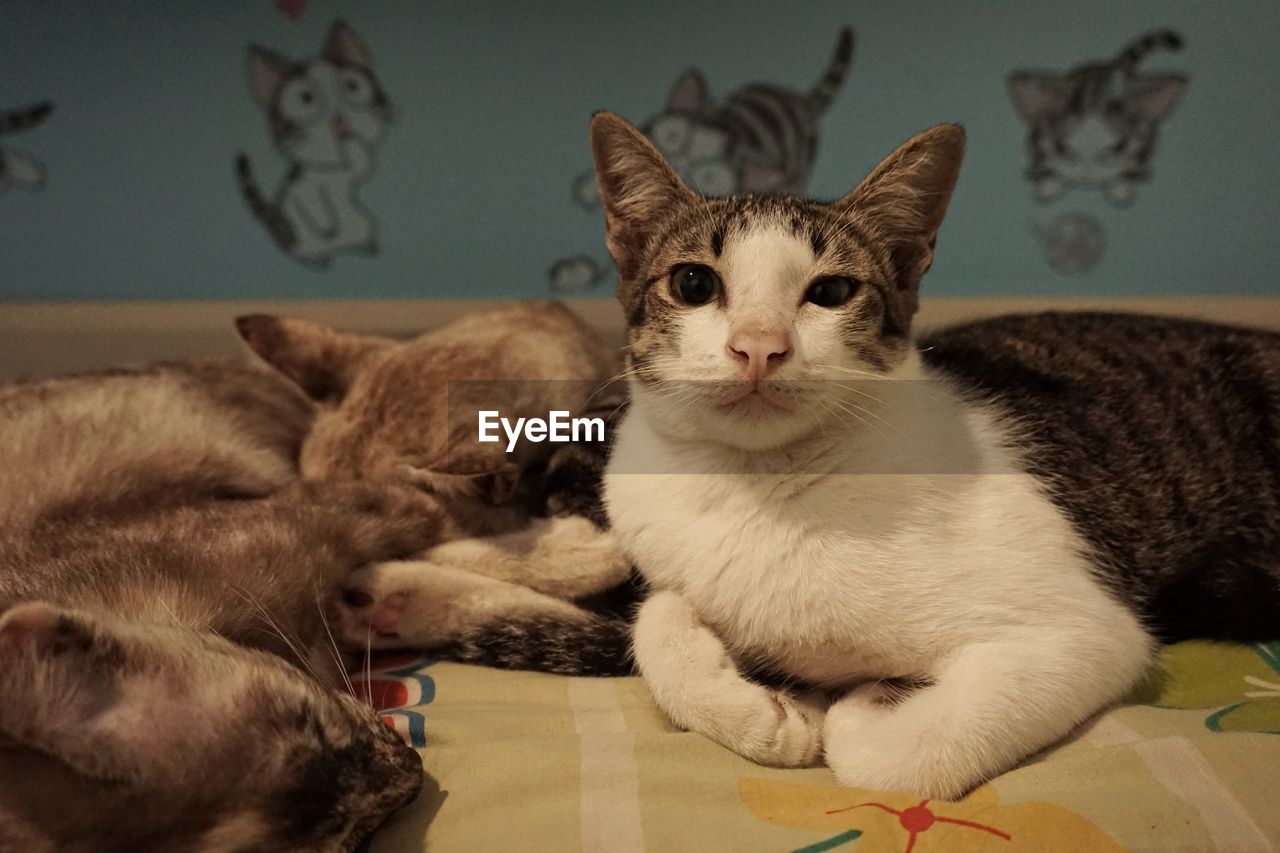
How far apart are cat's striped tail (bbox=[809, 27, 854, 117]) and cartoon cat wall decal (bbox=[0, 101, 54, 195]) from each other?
2841 mm

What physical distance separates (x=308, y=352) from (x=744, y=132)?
1.85m

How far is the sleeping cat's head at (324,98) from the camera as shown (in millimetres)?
3057

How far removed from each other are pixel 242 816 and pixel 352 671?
643 mm

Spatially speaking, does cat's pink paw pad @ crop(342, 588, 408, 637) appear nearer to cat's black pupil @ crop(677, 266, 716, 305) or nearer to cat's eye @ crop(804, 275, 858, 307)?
cat's black pupil @ crop(677, 266, 716, 305)

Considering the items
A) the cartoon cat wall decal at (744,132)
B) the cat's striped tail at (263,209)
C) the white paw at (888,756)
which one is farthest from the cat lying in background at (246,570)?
the cartoon cat wall decal at (744,132)

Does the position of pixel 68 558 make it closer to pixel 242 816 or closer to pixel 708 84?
pixel 242 816

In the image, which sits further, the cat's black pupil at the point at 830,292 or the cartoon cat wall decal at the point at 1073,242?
the cartoon cat wall decal at the point at 1073,242

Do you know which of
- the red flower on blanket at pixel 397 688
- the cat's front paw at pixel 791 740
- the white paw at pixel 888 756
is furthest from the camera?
the red flower on blanket at pixel 397 688

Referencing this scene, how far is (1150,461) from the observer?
1.70m

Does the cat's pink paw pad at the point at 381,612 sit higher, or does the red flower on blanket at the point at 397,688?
the cat's pink paw pad at the point at 381,612

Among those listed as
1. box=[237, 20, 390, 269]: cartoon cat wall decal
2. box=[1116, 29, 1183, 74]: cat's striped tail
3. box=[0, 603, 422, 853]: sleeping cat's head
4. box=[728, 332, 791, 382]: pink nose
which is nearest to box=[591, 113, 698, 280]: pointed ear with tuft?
box=[728, 332, 791, 382]: pink nose

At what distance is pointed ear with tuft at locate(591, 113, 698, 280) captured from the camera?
1617mm

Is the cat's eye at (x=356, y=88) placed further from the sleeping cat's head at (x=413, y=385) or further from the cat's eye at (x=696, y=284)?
the cat's eye at (x=696, y=284)

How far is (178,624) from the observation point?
A: 4.43 feet
